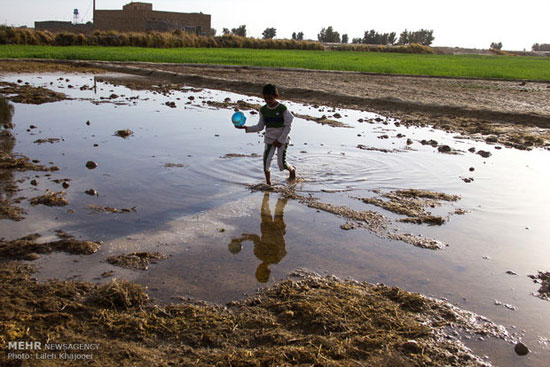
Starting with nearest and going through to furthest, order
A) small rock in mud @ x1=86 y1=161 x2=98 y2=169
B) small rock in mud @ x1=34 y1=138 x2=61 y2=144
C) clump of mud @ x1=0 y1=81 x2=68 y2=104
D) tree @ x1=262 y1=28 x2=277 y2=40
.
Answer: small rock in mud @ x1=86 y1=161 x2=98 y2=169 < small rock in mud @ x1=34 y1=138 x2=61 y2=144 < clump of mud @ x1=0 y1=81 x2=68 y2=104 < tree @ x1=262 y1=28 x2=277 y2=40

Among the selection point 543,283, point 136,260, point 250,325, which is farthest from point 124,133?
point 543,283

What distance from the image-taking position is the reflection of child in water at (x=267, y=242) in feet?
13.4

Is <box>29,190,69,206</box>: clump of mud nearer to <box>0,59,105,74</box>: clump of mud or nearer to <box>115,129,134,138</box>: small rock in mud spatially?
<box>115,129,134,138</box>: small rock in mud

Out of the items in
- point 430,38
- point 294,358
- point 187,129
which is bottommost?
point 294,358

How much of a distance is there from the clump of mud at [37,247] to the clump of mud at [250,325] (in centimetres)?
28

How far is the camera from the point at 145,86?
17.7 m

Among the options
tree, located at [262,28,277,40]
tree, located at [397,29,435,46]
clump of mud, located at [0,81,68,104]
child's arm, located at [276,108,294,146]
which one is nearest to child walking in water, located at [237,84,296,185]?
child's arm, located at [276,108,294,146]

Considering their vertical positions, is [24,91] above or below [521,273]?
above

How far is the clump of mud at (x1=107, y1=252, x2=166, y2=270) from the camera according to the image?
12.8 feet

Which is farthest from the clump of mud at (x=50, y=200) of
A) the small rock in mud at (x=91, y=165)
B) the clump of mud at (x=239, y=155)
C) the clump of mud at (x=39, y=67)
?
the clump of mud at (x=39, y=67)

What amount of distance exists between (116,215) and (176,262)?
54.1 inches

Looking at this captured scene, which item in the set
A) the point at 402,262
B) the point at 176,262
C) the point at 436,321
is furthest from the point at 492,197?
the point at 176,262

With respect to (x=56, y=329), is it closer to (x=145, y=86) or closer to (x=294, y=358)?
(x=294, y=358)

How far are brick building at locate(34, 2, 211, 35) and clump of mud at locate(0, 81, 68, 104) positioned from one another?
163 feet
